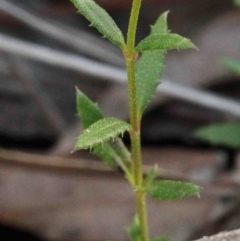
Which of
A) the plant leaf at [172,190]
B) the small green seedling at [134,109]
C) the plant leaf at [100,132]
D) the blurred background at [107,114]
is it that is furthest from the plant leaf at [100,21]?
the blurred background at [107,114]

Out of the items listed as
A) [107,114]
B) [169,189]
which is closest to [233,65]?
[169,189]

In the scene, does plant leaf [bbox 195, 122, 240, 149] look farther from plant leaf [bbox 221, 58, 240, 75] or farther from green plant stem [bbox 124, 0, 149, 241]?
green plant stem [bbox 124, 0, 149, 241]

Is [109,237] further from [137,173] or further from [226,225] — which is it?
[137,173]

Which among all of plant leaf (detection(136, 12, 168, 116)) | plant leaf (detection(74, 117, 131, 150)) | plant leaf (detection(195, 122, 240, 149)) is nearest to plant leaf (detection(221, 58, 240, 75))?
plant leaf (detection(195, 122, 240, 149))

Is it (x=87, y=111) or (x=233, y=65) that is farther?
(x=233, y=65)

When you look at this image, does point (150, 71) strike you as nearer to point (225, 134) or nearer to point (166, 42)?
point (166, 42)
